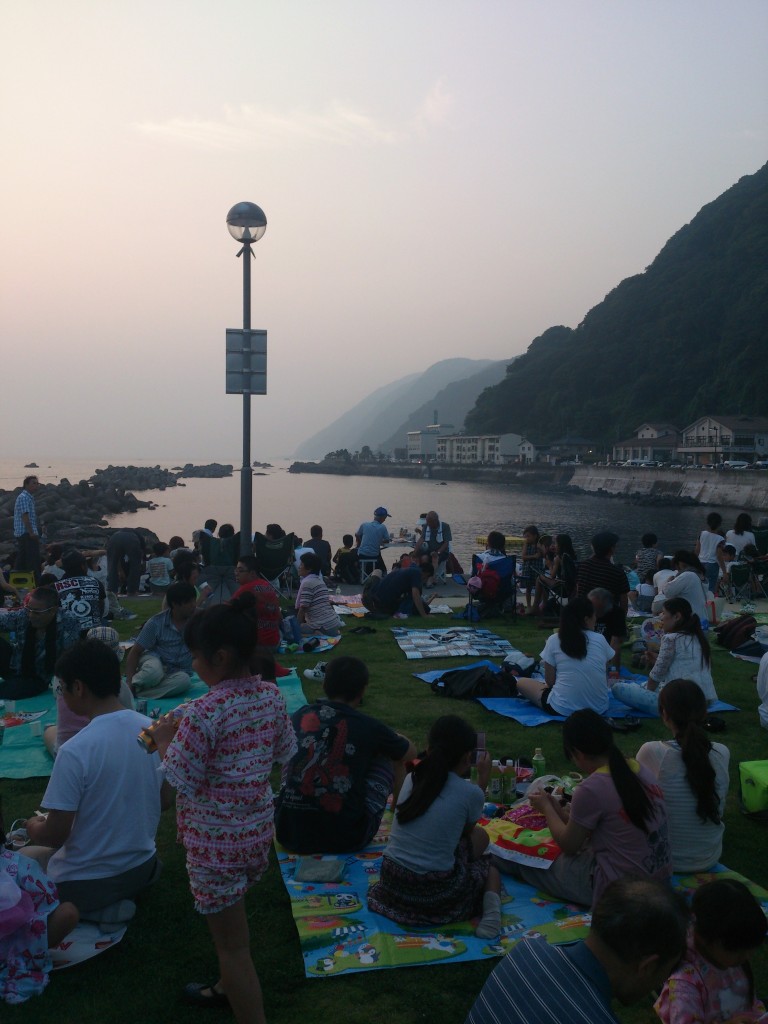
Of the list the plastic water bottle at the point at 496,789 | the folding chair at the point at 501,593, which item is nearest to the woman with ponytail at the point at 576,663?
the plastic water bottle at the point at 496,789

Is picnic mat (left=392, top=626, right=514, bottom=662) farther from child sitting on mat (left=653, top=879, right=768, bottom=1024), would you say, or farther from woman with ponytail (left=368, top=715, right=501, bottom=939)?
child sitting on mat (left=653, top=879, right=768, bottom=1024)

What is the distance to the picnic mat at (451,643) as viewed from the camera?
9.63 m

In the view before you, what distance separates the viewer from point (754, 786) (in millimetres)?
5180

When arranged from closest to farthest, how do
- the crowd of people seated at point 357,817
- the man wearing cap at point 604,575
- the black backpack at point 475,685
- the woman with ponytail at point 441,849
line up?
the crowd of people seated at point 357,817, the woman with ponytail at point 441,849, the black backpack at point 475,685, the man wearing cap at point 604,575

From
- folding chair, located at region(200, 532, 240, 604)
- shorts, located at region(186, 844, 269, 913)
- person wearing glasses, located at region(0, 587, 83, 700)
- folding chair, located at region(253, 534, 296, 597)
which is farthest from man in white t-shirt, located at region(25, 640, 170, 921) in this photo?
folding chair, located at region(253, 534, 296, 597)

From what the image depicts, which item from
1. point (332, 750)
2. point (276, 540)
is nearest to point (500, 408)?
point (276, 540)

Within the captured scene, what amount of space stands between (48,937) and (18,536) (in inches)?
426

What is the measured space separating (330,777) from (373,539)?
10.3 meters

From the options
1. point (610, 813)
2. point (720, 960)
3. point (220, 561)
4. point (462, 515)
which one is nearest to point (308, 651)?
point (220, 561)

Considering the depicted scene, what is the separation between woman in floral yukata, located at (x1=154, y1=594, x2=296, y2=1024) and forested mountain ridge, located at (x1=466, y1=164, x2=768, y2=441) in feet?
313

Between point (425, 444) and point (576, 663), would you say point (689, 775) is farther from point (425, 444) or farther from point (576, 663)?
point (425, 444)

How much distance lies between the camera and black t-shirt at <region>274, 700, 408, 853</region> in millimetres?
4414

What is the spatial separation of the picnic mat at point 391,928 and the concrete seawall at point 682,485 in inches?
2284

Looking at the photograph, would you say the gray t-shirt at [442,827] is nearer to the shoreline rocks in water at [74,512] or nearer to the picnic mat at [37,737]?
the picnic mat at [37,737]
